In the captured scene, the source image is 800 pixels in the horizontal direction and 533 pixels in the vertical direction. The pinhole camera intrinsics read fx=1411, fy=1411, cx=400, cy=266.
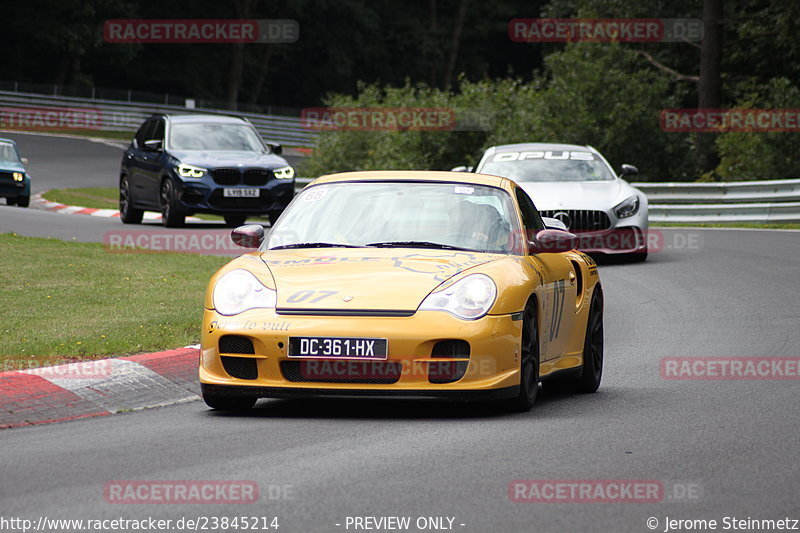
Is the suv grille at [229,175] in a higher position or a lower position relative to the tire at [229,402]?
higher

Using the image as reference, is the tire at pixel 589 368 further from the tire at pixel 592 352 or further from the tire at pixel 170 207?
the tire at pixel 170 207

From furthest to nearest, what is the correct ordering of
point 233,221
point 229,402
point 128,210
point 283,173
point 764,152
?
point 764,152 < point 233,221 < point 128,210 < point 283,173 < point 229,402

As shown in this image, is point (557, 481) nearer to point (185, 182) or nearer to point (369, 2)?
point (185, 182)

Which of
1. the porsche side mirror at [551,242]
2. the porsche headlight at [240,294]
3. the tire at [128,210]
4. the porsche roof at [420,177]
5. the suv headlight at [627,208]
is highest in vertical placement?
the porsche roof at [420,177]

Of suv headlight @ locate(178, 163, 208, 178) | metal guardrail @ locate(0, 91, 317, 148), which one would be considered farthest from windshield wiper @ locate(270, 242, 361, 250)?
metal guardrail @ locate(0, 91, 317, 148)

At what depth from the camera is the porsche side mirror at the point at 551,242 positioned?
27.8 feet

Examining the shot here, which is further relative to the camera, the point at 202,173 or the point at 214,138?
the point at 214,138

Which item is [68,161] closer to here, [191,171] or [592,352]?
[191,171]

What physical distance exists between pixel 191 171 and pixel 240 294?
1468cm

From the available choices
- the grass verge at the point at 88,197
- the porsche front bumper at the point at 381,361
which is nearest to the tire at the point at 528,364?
the porsche front bumper at the point at 381,361

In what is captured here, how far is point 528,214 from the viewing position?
9094 mm

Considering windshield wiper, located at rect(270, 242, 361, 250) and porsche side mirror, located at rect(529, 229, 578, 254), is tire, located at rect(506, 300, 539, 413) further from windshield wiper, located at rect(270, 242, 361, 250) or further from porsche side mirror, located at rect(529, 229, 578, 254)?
windshield wiper, located at rect(270, 242, 361, 250)

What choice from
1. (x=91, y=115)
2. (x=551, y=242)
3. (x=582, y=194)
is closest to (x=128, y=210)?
(x=582, y=194)

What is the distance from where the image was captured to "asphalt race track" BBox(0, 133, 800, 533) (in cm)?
541
